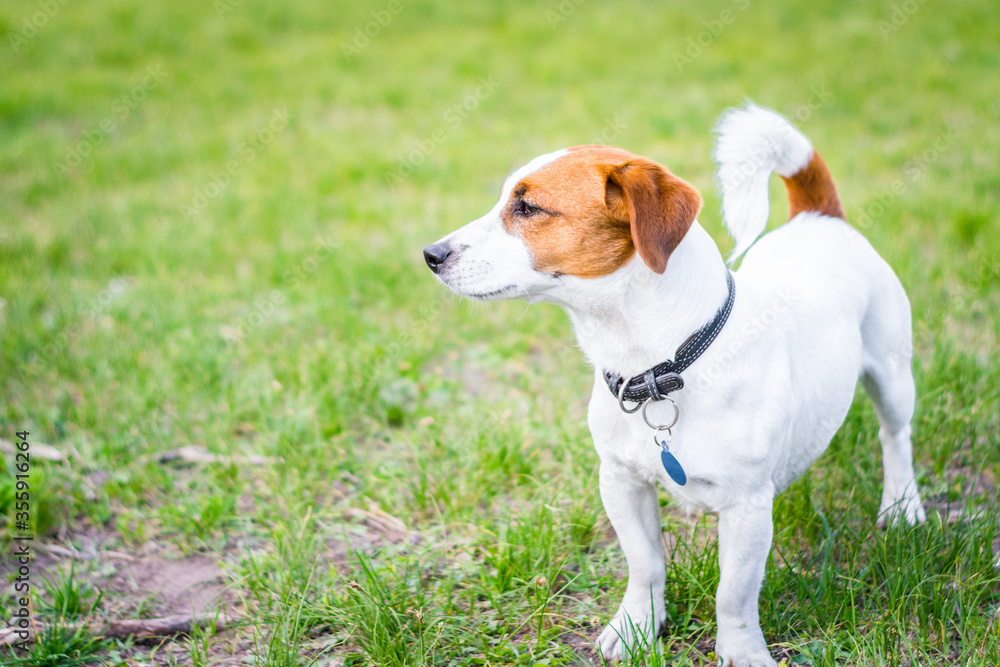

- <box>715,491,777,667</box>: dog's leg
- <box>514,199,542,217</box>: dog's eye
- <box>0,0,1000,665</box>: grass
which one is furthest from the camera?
<box>0,0,1000,665</box>: grass

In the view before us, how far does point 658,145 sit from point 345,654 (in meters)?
5.75

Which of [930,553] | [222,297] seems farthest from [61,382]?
[930,553]

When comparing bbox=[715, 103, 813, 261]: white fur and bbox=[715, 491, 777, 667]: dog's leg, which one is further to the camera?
bbox=[715, 103, 813, 261]: white fur

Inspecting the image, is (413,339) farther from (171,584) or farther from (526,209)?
(526,209)

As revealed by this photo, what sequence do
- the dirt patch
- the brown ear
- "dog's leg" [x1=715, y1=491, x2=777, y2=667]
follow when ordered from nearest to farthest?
the brown ear < "dog's leg" [x1=715, y1=491, x2=777, y2=667] < the dirt patch

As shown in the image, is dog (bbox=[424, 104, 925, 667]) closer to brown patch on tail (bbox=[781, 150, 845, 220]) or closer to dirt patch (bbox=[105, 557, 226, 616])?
brown patch on tail (bbox=[781, 150, 845, 220])

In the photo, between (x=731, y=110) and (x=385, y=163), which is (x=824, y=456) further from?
(x=385, y=163)

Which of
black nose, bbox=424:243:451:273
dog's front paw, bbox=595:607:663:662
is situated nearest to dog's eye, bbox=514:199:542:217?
black nose, bbox=424:243:451:273

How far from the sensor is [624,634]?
2.39 m

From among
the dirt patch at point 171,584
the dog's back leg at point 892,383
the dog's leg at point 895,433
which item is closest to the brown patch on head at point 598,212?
the dog's back leg at point 892,383

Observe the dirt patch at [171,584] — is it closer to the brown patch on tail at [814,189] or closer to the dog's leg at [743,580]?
the dog's leg at [743,580]

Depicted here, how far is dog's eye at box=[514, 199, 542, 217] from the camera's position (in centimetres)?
231

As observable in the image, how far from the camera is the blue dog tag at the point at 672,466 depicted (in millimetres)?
2129

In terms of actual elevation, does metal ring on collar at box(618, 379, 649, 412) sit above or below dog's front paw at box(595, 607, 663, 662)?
above
